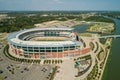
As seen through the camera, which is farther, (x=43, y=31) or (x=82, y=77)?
(x=43, y=31)

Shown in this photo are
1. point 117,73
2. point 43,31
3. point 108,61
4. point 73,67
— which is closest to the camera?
point 117,73

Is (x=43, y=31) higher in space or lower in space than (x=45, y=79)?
higher

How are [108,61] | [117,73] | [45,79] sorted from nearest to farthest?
[45,79] < [117,73] < [108,61]

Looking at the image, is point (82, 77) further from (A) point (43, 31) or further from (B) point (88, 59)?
(A) point (43, 31)

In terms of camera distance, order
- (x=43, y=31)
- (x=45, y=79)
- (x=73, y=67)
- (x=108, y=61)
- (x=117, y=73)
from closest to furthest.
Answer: (x=45, y=79) → (x=117, y=73) → (x=73, y=67) → (x=108, y=61) → (x=43, y=31)

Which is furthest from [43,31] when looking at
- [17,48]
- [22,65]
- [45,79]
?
[45,79]

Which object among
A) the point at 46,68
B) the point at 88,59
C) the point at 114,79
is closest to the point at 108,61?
the point at 88,59

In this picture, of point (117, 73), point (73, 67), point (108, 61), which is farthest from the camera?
point (108, 61)

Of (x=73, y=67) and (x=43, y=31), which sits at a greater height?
(x=43, y=31)

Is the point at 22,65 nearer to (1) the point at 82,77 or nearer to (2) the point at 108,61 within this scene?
(1) the point at 82,77
